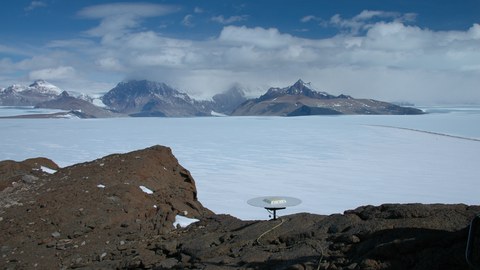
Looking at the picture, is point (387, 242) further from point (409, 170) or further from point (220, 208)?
point (409, 170)

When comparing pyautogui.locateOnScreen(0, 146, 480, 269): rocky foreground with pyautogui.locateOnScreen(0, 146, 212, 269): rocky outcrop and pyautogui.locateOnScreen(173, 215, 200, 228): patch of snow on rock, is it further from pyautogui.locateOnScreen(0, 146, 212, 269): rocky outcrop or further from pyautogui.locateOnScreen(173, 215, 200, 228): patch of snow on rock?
pyautogui.locateOnScreen(173, 215, 200, 228): patch of snow on rock

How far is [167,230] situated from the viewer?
34.8 feet

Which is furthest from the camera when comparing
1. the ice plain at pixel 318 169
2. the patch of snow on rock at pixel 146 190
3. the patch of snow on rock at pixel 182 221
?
the ice plain at pixel 318 169

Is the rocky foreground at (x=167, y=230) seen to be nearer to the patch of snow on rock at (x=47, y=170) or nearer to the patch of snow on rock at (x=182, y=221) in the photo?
the patch of snow on rock at (x=182, y=221)

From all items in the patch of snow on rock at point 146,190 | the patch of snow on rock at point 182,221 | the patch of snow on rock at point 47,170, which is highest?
the patch of snow on rock at point 47,170

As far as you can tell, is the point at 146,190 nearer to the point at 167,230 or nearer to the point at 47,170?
the point at 167,230

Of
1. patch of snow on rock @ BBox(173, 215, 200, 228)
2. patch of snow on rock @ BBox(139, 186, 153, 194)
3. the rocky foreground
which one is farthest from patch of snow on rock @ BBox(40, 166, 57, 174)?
patch of snow on rock @ BBox(173, 215, 200, 228)

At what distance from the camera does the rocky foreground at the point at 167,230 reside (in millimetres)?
6090

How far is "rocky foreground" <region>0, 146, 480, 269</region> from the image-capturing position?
6.09 meters

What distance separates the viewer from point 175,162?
1677 centimetres

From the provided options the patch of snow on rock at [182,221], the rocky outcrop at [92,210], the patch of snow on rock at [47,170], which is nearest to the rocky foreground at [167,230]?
the rocky outcrop at [92,210]

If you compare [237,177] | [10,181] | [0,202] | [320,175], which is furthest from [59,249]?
[320,175]

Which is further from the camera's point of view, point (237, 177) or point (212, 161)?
point (212, 161)

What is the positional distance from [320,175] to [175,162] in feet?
40.8
